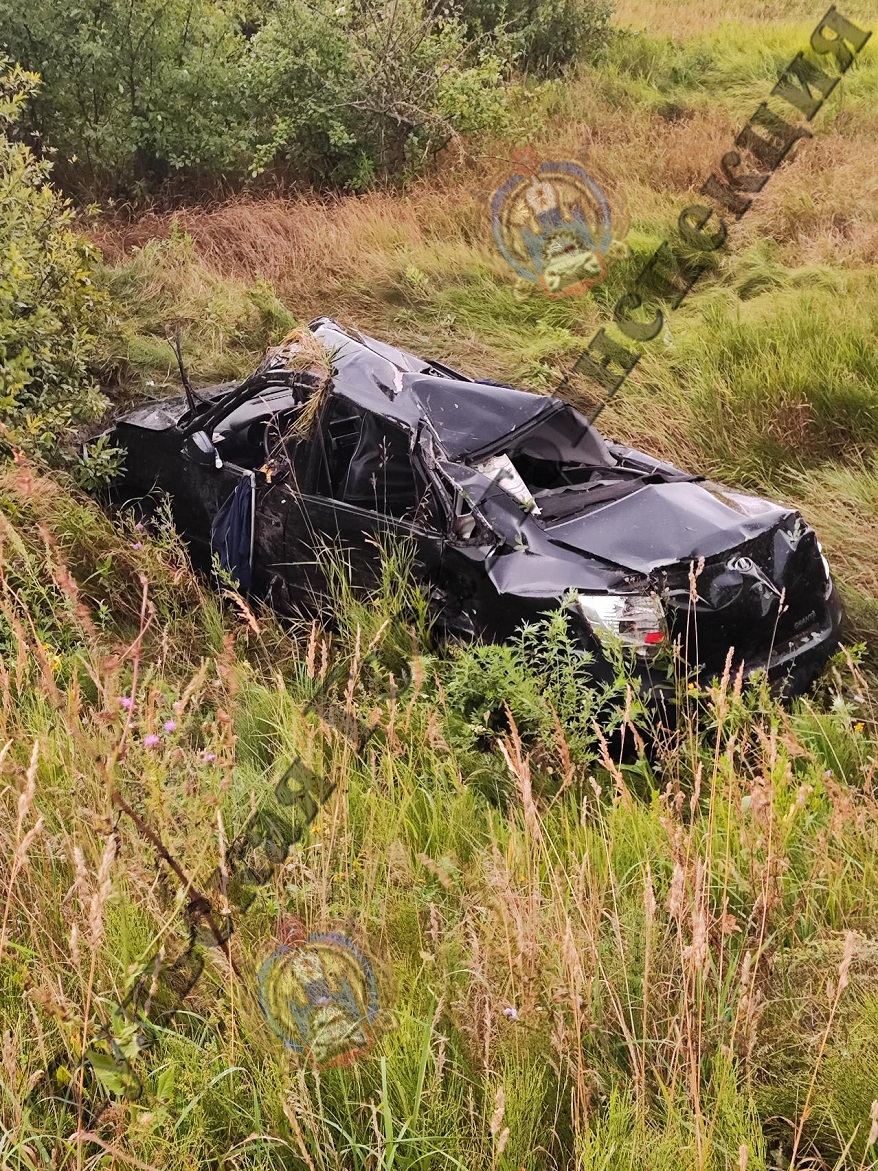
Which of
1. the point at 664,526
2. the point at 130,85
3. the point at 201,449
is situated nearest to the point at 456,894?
the point at 664,526

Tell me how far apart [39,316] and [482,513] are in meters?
3.24

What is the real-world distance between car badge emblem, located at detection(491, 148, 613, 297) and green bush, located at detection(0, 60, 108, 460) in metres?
3.76

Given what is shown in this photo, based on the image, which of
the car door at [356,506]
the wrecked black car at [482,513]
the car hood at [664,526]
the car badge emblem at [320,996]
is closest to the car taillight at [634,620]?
the wrecked black car at [482,513]

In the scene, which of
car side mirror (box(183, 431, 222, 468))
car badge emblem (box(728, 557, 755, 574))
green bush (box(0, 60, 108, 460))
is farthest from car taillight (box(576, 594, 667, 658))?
green bush (box(0, 60, 108, 460))

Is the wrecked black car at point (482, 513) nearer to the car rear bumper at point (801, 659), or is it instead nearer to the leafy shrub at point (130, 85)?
the car rear bumper at point (801, 659)

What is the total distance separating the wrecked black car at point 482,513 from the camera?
373cm

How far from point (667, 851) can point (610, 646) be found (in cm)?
122

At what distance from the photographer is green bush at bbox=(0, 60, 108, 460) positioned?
5.34 m

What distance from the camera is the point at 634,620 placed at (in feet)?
11.9

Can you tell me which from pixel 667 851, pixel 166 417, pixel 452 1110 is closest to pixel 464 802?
pixel 667 851

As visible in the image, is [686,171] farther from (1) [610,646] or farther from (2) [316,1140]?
(2) [316,1140]

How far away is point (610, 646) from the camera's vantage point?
3521 mm

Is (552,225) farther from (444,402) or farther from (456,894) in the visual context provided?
(456,894)

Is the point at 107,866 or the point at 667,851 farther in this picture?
the point at 667,851
